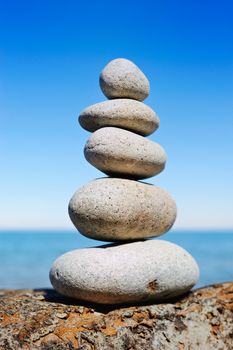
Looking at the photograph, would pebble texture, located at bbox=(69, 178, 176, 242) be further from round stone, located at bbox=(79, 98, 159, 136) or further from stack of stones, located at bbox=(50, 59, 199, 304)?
round stone, located at bbox=(79, 98, 159, 136)

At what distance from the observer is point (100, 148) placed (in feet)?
21.6

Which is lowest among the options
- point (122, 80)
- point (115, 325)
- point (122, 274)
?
point (115, 325)

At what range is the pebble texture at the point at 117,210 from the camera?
20.4ft

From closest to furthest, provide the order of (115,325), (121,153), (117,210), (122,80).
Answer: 1. (115,325)
2. (117,210)
3. (121,153)
4. (122,80)

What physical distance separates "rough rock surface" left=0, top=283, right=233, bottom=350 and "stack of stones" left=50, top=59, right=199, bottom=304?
28 centimetres

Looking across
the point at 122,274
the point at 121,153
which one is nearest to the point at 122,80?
the point at 121,153

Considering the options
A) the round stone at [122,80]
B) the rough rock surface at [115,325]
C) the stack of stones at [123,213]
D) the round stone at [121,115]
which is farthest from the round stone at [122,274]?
the round stone at [122,80]

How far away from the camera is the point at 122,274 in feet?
19.2

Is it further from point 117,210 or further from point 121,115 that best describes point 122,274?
point 121,115

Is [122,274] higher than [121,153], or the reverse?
[121,153]

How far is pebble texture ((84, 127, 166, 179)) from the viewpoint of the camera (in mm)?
6566

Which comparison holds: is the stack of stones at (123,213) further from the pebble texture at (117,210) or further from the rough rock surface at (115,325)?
the rough rock surface at (115,325)

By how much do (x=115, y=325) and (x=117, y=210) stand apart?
1586 millimetres

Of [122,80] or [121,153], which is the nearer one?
[121,153]
